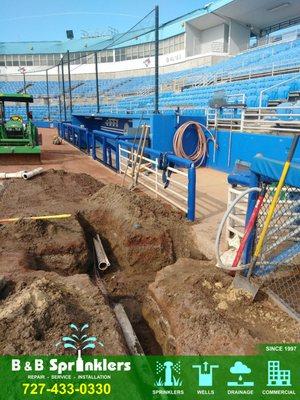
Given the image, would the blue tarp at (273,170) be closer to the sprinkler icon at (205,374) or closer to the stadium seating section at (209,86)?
the sprinkler icon at (205,374)

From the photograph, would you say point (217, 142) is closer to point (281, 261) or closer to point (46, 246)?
point (46, 246)

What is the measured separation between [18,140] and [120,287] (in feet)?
36.6

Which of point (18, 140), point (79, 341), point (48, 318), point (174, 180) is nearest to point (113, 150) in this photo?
point (18, 140)

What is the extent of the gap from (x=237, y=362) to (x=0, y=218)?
4.72m

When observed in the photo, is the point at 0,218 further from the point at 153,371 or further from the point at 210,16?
the point at 210,16

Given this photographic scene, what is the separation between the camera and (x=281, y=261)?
3852 mm

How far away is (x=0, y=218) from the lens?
19.6 feet

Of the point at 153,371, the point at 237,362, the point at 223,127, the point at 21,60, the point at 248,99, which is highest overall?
the point at 21,60

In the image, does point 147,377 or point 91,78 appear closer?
point 147,377

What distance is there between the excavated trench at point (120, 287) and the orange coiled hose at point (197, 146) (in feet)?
15.0

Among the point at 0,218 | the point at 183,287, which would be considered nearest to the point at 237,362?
the point at 183,287

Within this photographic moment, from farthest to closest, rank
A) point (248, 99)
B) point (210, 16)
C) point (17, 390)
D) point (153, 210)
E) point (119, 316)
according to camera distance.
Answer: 1. point (210, 16)
2. point (248, 99)
3. point (153, 210)
4. point (119, 316)
5. point (17, 390)

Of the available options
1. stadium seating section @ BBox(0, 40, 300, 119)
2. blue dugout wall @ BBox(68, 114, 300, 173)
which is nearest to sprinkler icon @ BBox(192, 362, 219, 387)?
blue dugout wall @ BBox(68, 114, 300, 173)

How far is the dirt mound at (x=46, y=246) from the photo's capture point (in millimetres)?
5102
